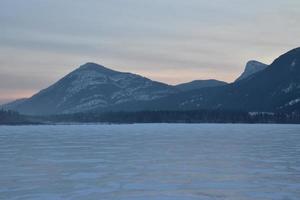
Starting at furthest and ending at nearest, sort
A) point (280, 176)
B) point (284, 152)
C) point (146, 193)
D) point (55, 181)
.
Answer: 1. point (284, 152)
2. point (280, 176)
3. point (55, 181)
4. point (146, 193)

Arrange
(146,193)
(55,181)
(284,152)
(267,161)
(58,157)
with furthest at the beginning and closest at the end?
1. (284,152)
2. (58,157)
3. (267,161)
4. (55,181)
5. (146,193)

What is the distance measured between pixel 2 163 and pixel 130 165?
11218 millimetres

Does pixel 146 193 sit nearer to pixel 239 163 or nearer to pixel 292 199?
pixel 292 199

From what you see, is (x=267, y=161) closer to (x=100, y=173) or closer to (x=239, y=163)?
(x=239, y=163)

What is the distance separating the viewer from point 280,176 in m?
35.2

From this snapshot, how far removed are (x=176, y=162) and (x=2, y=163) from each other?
49.7ft

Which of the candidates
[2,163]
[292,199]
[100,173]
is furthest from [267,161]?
[2,163]

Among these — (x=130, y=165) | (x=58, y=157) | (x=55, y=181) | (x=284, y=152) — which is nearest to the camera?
(x=55, y=181)

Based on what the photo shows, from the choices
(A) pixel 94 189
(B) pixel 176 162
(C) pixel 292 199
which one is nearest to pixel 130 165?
(B) pixel 176 162

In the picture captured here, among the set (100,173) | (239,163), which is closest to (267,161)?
(239,163)

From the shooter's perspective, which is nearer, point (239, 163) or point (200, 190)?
point (200, 190)

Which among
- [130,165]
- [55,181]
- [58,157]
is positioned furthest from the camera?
[58,157]

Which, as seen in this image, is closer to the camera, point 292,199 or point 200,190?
point 292,199

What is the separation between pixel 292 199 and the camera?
26.3 m
